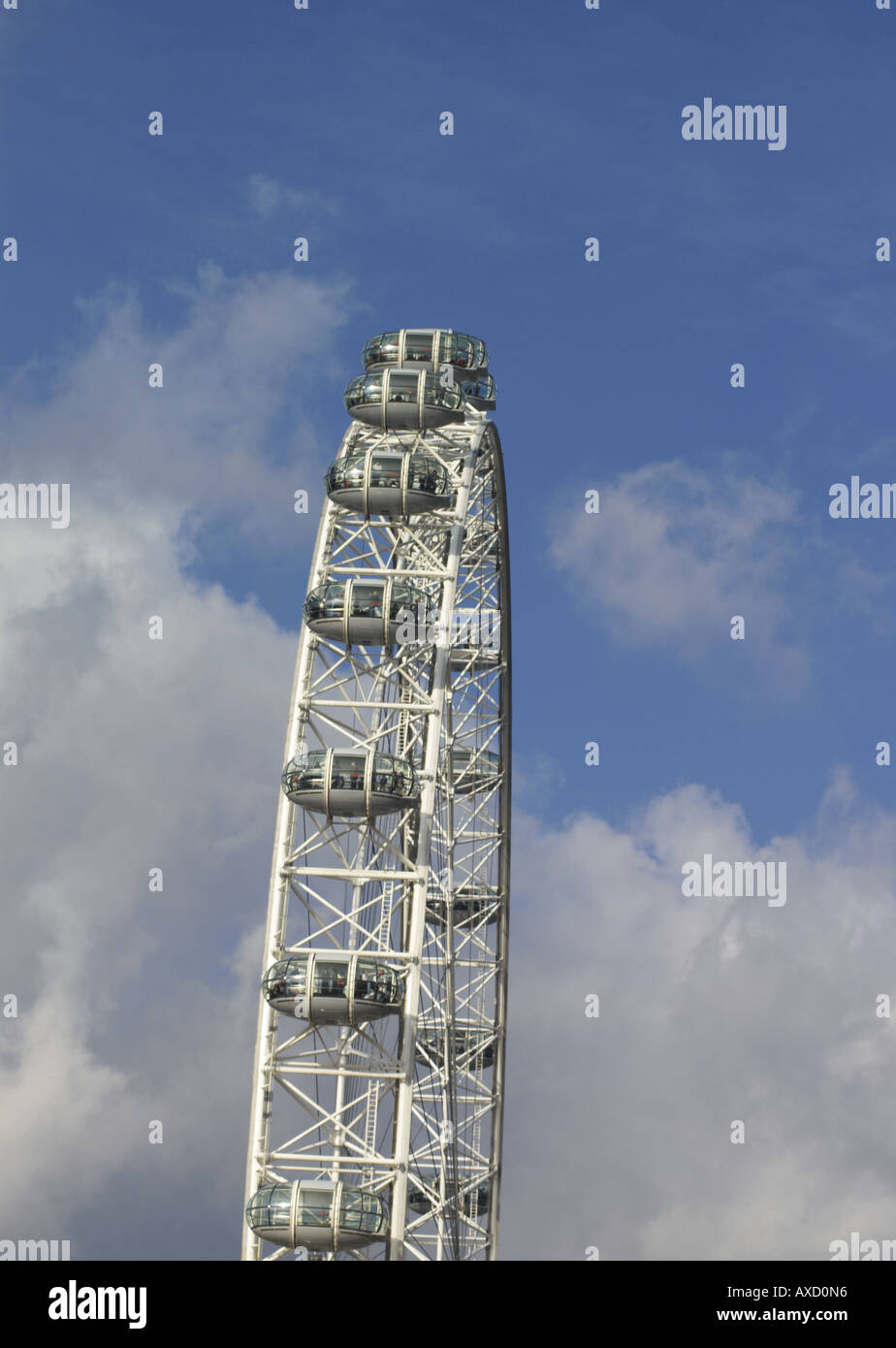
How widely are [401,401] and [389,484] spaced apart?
14.7 feet

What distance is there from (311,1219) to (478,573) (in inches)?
1493

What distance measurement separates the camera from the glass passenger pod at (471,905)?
117688mm

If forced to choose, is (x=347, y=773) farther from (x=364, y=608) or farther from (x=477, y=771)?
(x=477, y=771)

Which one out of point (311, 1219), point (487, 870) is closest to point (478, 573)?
point (487, 870)

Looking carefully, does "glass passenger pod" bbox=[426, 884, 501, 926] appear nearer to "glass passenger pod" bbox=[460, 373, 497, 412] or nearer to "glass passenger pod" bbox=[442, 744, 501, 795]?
"glass passenger pod" bbox=[442, 744, 501, 795]

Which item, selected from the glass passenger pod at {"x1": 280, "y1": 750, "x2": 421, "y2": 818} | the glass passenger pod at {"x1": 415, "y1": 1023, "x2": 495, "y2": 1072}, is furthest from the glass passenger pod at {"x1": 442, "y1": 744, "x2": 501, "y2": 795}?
the glass passenger pod at {"x1": 280, "y1": 750, "x2": 421, "y2": 818}

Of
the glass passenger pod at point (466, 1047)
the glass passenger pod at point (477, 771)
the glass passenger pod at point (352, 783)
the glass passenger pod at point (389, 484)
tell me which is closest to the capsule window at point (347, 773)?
the glass passenger pod at point (352, 783)

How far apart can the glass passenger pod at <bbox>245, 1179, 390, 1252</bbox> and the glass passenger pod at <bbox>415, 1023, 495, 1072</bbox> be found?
28.1m

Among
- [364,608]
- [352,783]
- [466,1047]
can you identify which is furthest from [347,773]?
[466,1047]

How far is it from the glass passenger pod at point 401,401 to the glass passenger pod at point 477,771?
69.5 ft

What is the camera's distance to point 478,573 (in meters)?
114

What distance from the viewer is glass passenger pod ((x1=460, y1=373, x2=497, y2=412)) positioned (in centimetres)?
10719
